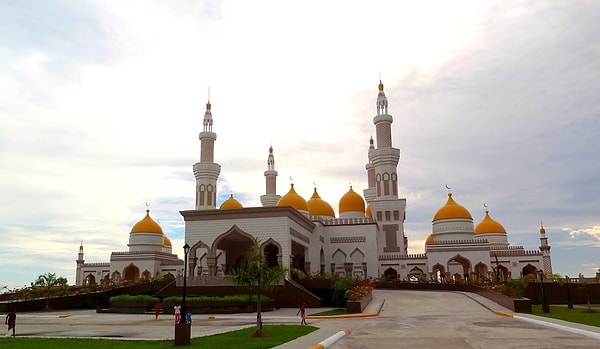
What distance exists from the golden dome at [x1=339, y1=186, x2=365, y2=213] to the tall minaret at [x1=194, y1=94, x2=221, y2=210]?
13824 mm

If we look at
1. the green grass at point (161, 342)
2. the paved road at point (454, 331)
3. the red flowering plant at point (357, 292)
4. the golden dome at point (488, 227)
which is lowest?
the paved road at point (454, 331)

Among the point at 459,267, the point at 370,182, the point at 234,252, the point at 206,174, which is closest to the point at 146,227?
the point at 206,174

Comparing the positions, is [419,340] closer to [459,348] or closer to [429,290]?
[459,348]

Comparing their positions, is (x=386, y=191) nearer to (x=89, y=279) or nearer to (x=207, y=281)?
(x=207, y=281)

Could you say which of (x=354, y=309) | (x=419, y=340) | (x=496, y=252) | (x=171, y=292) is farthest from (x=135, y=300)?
(x=496, y=252)

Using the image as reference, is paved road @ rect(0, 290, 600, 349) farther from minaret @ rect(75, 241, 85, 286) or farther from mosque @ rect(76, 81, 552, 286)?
minaret @ rect(75, 241, 85, 286)

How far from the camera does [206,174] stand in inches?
2122

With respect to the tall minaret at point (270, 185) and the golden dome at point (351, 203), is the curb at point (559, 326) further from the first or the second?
the tall minaret at point (270, 185)

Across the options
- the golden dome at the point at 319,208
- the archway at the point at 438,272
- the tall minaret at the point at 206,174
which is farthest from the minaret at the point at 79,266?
the archway at the point at 438,272

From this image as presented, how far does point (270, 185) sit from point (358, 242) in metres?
16.3

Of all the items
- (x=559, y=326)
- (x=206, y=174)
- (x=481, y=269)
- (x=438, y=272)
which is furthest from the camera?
(x=206, y=174)

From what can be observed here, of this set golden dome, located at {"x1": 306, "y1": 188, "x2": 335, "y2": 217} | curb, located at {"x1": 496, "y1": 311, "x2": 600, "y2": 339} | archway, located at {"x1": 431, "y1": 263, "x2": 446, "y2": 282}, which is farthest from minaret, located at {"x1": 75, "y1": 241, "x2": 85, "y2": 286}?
curb, located at {"x1": 496, "y1": 311, "x2": 600, "y2": 339}

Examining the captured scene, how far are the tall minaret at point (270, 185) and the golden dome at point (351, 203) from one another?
8527 mm

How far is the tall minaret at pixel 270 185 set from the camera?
5931 centimetres
